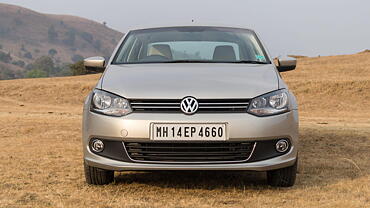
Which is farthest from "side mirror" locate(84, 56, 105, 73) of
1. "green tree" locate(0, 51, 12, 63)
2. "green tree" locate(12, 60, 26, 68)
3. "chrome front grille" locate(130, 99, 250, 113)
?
"green tree" locate(12, 60, 26, 68)

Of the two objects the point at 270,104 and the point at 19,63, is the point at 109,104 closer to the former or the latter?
the point at 270,104

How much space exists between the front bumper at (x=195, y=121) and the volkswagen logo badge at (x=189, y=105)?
0.13 feet

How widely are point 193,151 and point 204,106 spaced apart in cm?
36

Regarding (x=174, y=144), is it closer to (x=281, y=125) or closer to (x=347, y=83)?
(x=281, y=125)

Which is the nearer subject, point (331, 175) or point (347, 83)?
point (331, 175)

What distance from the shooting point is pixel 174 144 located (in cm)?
465

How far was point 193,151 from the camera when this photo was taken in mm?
4660

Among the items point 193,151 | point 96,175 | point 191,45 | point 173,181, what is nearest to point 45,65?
point 191,45

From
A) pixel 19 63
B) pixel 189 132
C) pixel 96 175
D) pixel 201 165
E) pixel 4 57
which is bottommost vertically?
pixel 19 63

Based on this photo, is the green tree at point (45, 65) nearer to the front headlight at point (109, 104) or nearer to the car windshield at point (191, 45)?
the car windshield at point (191, 45)

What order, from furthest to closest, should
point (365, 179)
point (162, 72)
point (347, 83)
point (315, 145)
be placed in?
1. point (347, 83)
2. point (315, 145)
3. point (365, 179)
4. point (162, 72)

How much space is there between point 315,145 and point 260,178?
3294 mm

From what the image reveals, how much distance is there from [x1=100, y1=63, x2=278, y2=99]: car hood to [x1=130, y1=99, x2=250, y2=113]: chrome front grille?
4 cm

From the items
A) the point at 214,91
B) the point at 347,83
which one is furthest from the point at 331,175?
the point at 347,83
